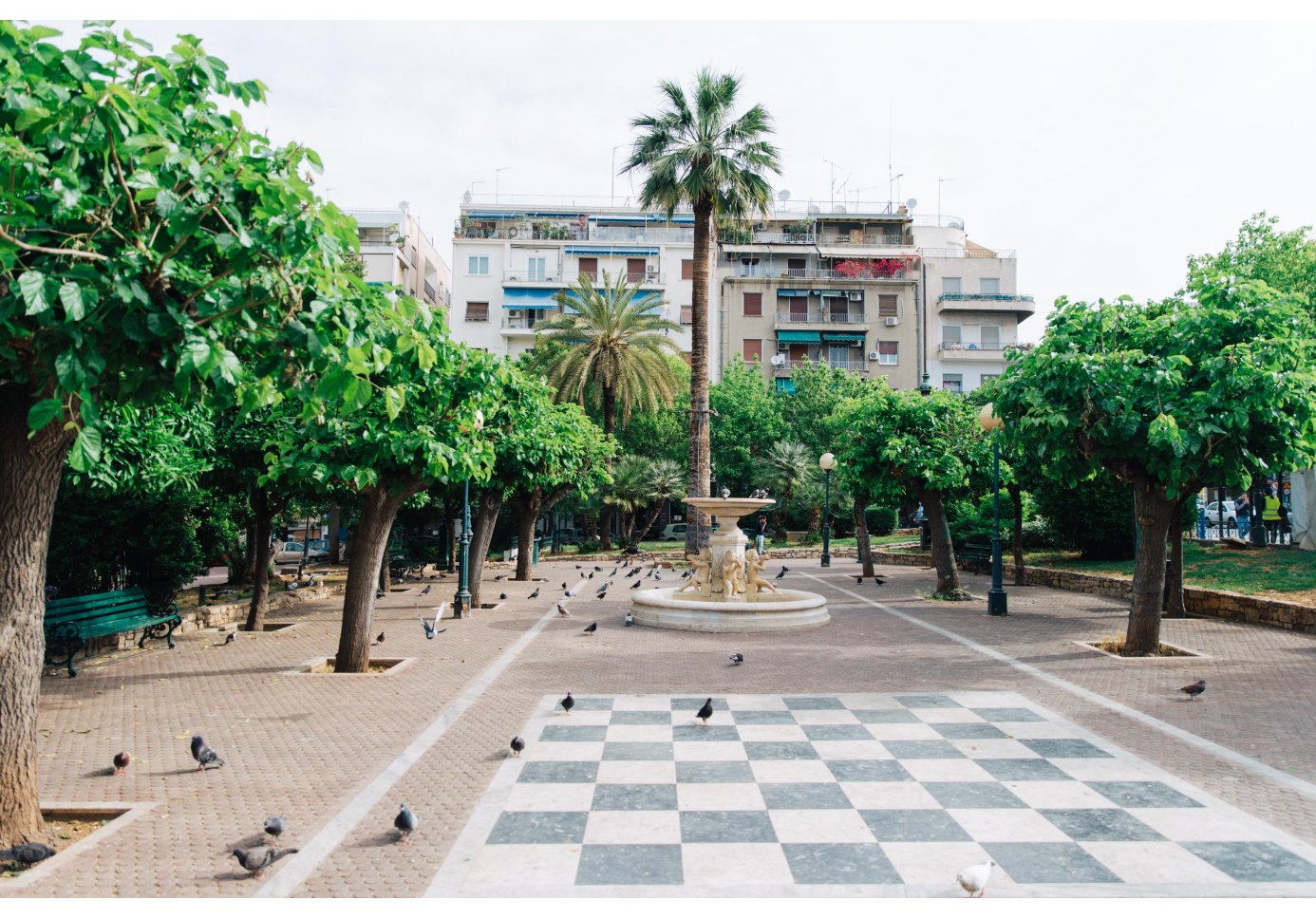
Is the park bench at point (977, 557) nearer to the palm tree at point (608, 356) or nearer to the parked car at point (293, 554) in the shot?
the palm tree at point (608, 356)

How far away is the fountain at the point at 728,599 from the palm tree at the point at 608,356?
1453cm

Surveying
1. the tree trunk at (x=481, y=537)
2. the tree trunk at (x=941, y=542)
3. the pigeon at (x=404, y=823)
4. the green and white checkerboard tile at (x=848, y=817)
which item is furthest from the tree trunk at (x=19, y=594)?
the tree trunk at (x=941, y=542)

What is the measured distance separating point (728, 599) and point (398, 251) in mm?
40751

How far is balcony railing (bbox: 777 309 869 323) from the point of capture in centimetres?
5266

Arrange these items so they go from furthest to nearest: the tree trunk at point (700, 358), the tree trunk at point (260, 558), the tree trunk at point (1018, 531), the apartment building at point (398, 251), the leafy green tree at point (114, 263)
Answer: the apartment building at point (398, 251) → the tree trunk at point (700, 358) → the tree trunk at point (1018, 531) → the tree trunk at point (260, 558) → the leafy green tree at point (114, 263)

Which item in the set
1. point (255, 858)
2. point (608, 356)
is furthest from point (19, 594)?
point (608, 356)

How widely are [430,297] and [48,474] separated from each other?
189ft

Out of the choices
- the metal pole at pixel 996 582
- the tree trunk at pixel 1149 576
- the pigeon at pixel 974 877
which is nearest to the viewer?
the pigeon at pixel 974 877

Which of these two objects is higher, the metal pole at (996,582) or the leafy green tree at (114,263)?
the leafy green tree at (114,263)

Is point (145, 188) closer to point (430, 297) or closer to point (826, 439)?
point (826, 439)

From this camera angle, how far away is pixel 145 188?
4.23 metres

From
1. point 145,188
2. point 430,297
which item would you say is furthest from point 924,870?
point 430,297

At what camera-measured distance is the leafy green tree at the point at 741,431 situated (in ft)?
140

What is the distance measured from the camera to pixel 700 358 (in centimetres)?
2562
